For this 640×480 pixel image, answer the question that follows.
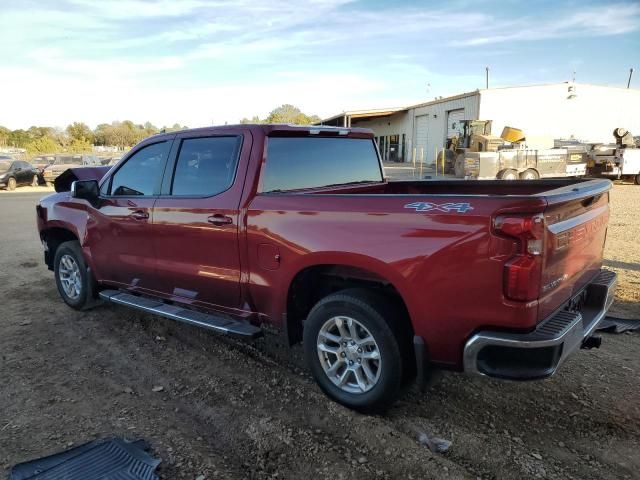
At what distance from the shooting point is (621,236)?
9273 mm

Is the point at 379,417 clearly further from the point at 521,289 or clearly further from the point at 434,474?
the point at 521,289

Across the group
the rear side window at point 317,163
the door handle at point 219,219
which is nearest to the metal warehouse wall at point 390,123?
the rear side window at point 317,163

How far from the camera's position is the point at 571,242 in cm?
298

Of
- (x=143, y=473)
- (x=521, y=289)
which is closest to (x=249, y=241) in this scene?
(x=143, y=473)

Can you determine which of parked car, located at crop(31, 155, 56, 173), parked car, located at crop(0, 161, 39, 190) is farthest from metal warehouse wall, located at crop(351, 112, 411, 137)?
parked car, located at crop(0, 161, 39, 190)

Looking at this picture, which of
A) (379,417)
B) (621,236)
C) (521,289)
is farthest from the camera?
(621,236)

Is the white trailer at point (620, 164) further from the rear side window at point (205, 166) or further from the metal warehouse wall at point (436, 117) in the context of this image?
the rear side window at point (205, 166)

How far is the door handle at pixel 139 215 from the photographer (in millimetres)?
4410

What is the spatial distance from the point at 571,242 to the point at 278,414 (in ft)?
7.00

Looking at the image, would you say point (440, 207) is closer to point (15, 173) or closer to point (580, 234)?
point (580, 234)

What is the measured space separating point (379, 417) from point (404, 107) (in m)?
39.0

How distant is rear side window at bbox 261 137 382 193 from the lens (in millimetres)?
3846

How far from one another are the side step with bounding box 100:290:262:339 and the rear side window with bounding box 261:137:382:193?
3.39 ft

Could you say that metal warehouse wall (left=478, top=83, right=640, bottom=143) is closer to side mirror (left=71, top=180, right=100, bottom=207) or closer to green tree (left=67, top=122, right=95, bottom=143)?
side mirror (left=71, top=180, right=100, bottom=207)
